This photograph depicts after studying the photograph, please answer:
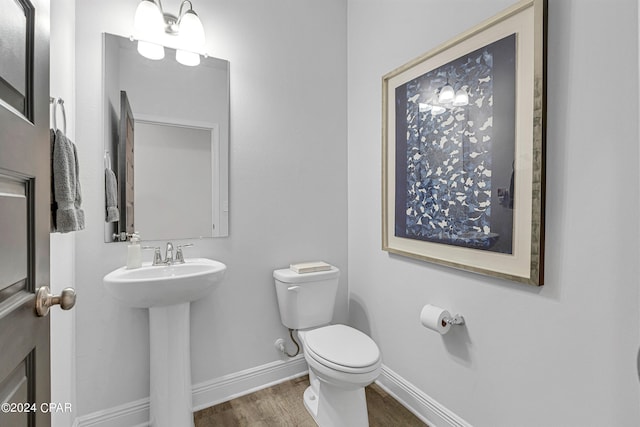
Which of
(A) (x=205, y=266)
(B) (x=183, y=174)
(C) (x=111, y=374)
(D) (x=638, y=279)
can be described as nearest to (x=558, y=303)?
(D) (x=638, y=279)

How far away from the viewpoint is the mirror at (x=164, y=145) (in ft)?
5.12

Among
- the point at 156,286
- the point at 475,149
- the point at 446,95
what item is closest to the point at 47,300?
the point at 156,286

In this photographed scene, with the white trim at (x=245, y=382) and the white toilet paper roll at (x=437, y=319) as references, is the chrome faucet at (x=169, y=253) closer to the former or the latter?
the white trim at (x=245, y=382)

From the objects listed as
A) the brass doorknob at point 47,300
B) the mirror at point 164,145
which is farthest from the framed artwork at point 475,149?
the brass doorknob at point 47,300

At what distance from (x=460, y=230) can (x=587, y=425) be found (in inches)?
31.3

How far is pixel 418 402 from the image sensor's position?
168 centimetres

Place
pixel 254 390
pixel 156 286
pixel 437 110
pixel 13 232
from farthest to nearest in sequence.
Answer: pixel 254 390, pixel 437 110, pixel 156 286, pixel 13 232

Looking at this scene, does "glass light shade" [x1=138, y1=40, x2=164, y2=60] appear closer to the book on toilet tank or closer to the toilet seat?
the book on toilet tank

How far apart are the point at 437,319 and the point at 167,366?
1.30 m

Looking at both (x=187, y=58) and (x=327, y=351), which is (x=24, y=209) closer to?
(x=327, y=351)

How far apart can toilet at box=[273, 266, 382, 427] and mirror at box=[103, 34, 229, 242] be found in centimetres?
56

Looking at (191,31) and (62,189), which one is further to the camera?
(191,31)

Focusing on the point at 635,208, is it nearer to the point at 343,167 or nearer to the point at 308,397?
the point at 343,167

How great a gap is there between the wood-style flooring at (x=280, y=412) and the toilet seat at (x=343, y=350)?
46cm
